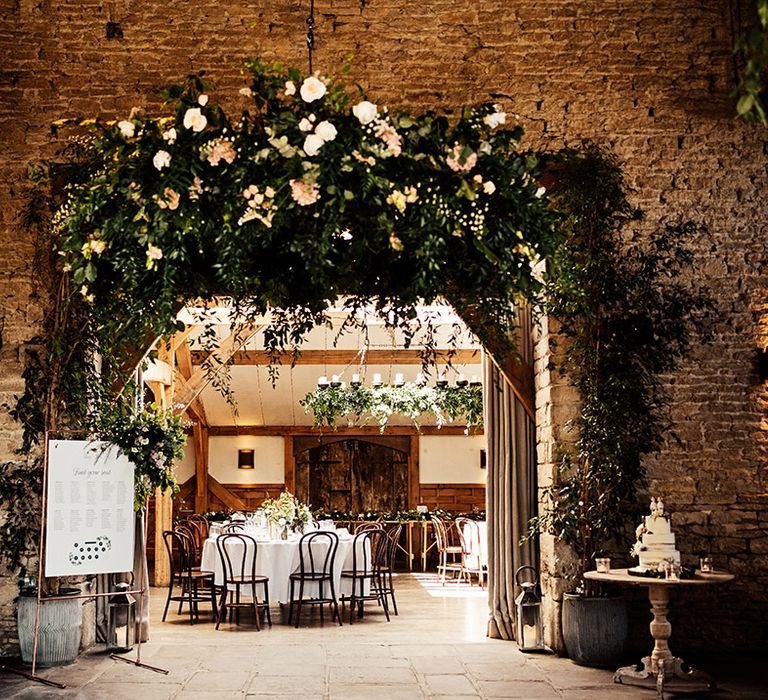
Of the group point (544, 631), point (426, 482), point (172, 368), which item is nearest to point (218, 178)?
point (544, 631)

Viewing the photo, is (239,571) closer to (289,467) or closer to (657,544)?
(657,544)

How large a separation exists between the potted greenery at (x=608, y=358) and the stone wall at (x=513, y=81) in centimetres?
28

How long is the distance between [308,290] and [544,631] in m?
4.36

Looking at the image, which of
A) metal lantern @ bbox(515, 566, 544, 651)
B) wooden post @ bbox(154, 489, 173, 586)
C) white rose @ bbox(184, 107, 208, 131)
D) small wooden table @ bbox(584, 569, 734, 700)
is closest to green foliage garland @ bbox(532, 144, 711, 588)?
metal lantern @ bbox(515, 566, 544, 651)

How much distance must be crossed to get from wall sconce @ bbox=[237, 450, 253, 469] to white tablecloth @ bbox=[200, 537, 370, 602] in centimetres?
653

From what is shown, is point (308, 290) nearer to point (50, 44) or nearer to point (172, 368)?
point (50, 44)

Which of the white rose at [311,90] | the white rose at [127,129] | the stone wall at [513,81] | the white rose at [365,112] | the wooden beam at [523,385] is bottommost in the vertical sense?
the wooden beam at [523,385]

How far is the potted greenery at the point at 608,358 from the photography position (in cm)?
677

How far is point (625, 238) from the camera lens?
7.46 metres

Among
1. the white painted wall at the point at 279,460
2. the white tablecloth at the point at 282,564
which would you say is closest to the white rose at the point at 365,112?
the white tablecloth at the point at 282,564

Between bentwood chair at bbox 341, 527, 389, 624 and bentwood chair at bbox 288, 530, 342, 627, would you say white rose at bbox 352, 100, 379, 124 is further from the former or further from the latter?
bentwood chair at bbox 341, 527, 389, 624

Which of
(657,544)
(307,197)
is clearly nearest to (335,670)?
(657,544)

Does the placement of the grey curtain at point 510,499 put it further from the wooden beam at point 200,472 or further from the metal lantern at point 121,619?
the wooden beam at point 200,472

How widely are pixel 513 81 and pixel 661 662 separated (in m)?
4.46
